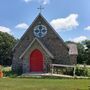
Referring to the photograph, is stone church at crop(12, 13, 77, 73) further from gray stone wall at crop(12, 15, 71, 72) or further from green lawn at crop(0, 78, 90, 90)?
green lawn at crop(0, 78, 90, 90)

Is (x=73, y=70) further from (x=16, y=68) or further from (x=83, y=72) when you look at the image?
(x=16, y=68)

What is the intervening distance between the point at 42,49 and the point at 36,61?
5.62ft

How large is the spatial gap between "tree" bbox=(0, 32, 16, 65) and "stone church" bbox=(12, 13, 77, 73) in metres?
36.8

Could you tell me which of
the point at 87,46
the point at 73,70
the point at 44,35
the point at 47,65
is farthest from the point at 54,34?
the point at 87,46

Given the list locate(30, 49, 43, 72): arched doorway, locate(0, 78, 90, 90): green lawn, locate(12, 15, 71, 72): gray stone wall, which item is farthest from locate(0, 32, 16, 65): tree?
locate(0, 78, 90, 90): green lawn

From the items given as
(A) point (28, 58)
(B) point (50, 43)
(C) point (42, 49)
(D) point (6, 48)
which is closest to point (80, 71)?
(C) point (42, 49)

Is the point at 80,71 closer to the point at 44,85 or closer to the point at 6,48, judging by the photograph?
the point at 44,85

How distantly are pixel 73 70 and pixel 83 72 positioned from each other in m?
1.02

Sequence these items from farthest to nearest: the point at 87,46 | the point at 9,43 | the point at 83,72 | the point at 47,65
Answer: the point at 87,46
the point at 9,43
the point at 47,65
the point at 83,72

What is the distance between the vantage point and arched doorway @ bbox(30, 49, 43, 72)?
38.6 metres

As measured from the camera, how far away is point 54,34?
3894 cm

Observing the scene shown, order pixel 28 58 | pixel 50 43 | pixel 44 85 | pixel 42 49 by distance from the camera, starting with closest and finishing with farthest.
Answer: pixel 44 85
pixel 42 49
pixel 28 58
pixel 50 43

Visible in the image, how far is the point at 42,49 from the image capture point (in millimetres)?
38125

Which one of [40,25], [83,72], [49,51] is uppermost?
[40,25]
